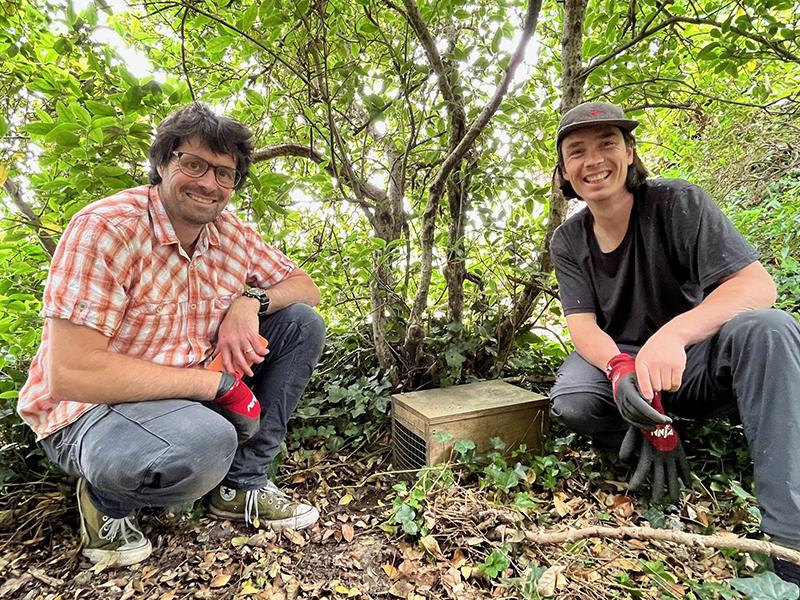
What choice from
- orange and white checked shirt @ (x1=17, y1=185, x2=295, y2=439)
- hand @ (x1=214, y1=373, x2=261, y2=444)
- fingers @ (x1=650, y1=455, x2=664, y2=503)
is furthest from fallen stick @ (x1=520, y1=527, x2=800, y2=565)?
orange and white checked shirt @ (x1=17, y1=185, x2=295, y2=439)

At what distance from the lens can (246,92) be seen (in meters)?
2.30

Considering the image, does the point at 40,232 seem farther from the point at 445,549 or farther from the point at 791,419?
the point at 791,419

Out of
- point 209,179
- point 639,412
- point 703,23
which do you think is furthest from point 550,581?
point 703,23

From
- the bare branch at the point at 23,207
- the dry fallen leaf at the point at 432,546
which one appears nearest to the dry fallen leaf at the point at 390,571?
the dry fallen leaf at the point at 432,546

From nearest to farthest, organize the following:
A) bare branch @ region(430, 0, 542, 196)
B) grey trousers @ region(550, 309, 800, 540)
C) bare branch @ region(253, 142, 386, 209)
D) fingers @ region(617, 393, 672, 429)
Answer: grey trousers @ region(550, 309, 800, 540) < fingers @ region(617, 393, 672, 429) < bare branch @ region(430, 0, 542, 196) < bare branch @ region(253, 142, 386, 209)

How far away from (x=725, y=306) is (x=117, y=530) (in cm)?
230

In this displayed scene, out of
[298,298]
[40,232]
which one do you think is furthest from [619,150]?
[40,232]

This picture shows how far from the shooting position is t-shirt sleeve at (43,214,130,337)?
1.42 meters

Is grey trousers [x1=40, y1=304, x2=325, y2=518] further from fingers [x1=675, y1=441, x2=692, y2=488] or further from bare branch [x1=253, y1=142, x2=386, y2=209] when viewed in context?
fingers [x1=675, y1=441, x2=692, y2=488]

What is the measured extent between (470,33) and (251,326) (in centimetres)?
187

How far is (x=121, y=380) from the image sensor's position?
4.88ft

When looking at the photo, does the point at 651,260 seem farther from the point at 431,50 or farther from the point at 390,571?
the point at 390,571

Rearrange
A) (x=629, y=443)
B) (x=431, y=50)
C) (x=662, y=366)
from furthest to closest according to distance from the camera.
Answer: (x=431, y=50), (x=629, y=443), (x=662, y=366)

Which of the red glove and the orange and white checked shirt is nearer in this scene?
the orange and white checked shirt
